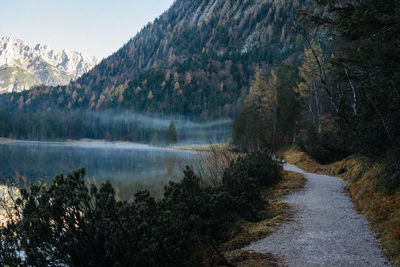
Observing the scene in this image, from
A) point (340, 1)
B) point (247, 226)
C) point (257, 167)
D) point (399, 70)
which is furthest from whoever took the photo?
point (257, 167)

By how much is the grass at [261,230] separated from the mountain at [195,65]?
221ft

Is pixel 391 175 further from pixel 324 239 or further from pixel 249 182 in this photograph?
pixel 249 182

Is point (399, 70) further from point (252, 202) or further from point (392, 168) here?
point (252, 202)

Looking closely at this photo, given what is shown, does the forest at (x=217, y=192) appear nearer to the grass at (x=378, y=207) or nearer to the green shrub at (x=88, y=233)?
the green shrub at (x=88, y=233)

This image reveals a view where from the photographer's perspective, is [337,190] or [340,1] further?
[337,190]

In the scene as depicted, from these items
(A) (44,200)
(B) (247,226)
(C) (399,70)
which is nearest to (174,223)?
(A) (44,200)

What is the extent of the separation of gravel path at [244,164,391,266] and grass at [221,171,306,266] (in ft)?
0.67

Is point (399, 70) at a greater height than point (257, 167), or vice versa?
point (399, 70)

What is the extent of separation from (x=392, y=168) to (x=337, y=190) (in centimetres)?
275

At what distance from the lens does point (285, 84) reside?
3353 cm

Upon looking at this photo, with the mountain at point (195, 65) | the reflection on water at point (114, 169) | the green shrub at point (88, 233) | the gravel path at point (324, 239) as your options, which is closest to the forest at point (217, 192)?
the green shrub at point (88, 233)

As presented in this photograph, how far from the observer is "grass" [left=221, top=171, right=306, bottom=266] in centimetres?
396

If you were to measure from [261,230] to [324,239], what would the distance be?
1157mm

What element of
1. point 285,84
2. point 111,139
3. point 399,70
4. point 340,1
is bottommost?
point 111,139
